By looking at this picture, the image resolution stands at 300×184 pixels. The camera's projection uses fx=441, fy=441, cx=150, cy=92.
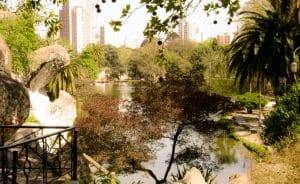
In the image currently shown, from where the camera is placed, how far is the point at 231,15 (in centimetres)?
502

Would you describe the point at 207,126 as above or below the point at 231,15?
below

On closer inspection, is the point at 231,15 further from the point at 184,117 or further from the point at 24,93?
the point at 184,117

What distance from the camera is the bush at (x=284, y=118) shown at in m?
18.2

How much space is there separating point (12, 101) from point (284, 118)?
12.2 metres

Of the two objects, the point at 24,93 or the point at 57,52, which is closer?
the point at 24,93

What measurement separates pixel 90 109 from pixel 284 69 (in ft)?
43.5

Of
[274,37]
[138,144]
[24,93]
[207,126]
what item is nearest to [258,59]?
[274,37]

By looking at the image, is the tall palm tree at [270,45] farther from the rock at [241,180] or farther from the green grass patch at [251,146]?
the rock at [241,180]

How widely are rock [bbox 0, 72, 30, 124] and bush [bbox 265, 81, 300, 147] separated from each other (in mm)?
10522

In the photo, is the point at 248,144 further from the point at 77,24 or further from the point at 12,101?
the point at 77,24

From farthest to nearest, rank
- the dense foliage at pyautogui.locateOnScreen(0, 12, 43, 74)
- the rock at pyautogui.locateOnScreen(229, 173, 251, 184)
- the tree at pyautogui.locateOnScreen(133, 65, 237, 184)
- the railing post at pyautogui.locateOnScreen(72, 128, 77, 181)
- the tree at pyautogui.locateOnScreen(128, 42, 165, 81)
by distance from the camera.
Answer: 1. the tree at pyautogui.locateOnScreen(128, 42, 165, 81)
2. the dense foliage at pyautogui.locateOnScreen(0, 12, 43, 74)
3. the tree at pyautogui.locateOnScreen(133, 65, 237, 184)
4. the rock at pyautogui.locateOnScreen(229, 173, 251, 184)
5. the railing post at pyautogui.locateOnScreen(72, 128, 77, 181)

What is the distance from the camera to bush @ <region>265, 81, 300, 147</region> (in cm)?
1825

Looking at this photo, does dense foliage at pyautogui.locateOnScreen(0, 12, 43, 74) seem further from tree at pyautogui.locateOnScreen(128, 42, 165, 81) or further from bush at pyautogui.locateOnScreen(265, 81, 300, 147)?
tree at pyautogui.locateOnScreen(128, 42, 165, 81)

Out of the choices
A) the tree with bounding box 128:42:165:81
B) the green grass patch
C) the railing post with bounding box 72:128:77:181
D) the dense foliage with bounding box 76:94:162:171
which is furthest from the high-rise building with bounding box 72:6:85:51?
the railing post with bounding box 72:128:77:181
